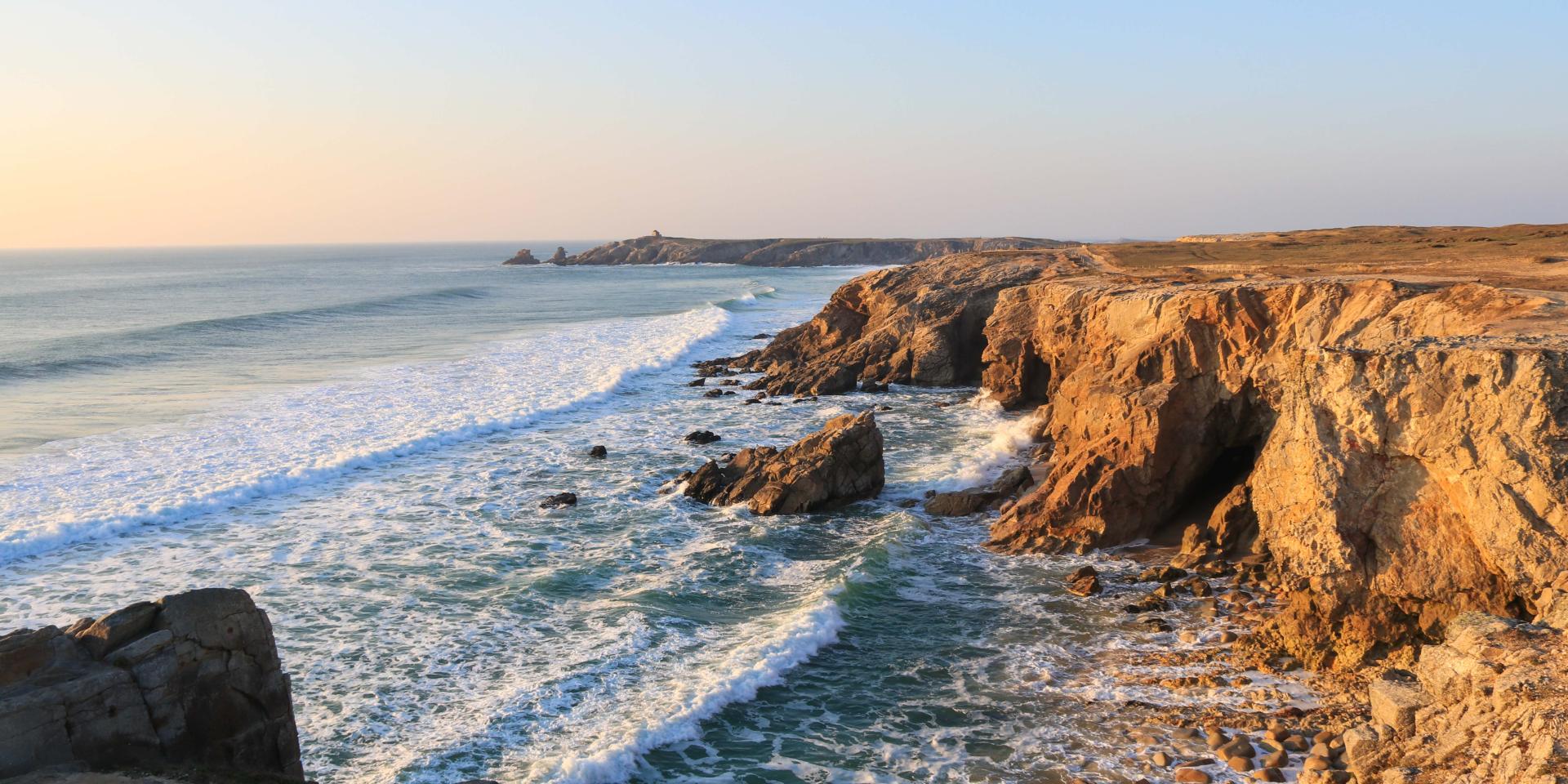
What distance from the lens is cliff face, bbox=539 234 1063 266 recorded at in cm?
15262

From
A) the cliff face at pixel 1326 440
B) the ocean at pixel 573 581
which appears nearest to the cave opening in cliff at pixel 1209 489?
the cliff face at pixel 1326 440

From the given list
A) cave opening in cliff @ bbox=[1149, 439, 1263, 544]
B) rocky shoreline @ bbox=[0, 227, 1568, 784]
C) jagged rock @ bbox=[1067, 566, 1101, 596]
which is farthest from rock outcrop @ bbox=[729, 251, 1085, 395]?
jagged rock @ bbox=[1067, 566, 1101, 596]

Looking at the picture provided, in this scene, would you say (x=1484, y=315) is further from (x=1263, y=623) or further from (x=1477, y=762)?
(x=1477, y=762)

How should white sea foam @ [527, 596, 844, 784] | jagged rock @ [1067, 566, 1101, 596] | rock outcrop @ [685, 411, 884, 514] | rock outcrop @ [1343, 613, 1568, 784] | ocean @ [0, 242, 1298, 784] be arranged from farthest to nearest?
1. rock outcrop @ [685, 411, 884, 514]
2. jagged rock @ [1067, 566, 1101, 596]
3. ocean @ [0, 242, 1298, 784]
4. white sea foam @ [527, 596, 844, 784]
5. rock outcrop @ [1343, 613, 1568, 784]

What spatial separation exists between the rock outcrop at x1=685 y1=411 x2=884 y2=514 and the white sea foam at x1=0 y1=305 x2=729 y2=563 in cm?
991

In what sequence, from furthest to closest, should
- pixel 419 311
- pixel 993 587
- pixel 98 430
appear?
pixel 419 311, pixel 98 430, pixel 993 587

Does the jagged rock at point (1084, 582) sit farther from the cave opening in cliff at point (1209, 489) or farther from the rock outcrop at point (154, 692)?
the rock outcrop at point (154, 692)

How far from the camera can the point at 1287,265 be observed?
27.5 m

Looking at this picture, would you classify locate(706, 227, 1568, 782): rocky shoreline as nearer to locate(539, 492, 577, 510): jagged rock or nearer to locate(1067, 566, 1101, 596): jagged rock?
locate(1067, 566, 1101, 596): jagged rock

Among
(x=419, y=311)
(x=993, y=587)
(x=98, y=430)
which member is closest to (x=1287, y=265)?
(x=993, y=587)

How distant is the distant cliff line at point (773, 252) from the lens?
15262 centimetres

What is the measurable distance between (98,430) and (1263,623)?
31.1 meters

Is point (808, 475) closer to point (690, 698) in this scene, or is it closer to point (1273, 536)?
point (690, 698)

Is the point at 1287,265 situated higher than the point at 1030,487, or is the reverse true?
the point at 1287,265
